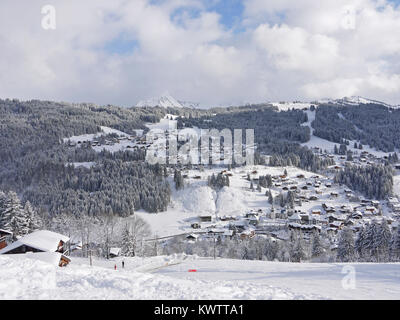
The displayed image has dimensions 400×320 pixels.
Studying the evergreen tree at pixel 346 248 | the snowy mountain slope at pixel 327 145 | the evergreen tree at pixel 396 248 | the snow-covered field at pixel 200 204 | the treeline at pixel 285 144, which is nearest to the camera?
the evergreen tree at pixel 396 248

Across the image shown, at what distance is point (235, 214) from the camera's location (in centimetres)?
7456

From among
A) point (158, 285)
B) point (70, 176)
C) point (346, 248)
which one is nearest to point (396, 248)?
point (346, 248)

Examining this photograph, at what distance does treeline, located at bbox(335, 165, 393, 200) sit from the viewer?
9044 cm

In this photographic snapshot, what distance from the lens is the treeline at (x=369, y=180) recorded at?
90.4 meters

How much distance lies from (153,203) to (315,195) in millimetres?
50085

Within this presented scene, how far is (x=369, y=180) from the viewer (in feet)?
309

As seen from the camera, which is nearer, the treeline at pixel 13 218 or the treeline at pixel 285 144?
the treeline at pixel 13 218

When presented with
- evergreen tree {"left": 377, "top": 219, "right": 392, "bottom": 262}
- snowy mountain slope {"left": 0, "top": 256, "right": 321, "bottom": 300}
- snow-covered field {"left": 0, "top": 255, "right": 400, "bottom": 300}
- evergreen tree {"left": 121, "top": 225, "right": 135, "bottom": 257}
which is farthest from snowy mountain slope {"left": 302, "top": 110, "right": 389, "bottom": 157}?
snowy mountain slope {"left": 0, "top": 256, "right": 321, "bottom": 300}

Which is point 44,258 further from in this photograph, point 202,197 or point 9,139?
point 9,139

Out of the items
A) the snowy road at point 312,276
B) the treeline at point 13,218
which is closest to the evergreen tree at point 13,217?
the treeline at point 13,218

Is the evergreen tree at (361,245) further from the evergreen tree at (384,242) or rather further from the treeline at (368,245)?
the evergreen tree at (384,242)

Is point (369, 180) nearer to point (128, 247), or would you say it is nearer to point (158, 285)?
point (128, 247)

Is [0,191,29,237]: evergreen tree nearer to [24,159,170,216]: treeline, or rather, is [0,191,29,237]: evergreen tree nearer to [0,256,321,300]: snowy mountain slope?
[24,159,170,216]: treeline
